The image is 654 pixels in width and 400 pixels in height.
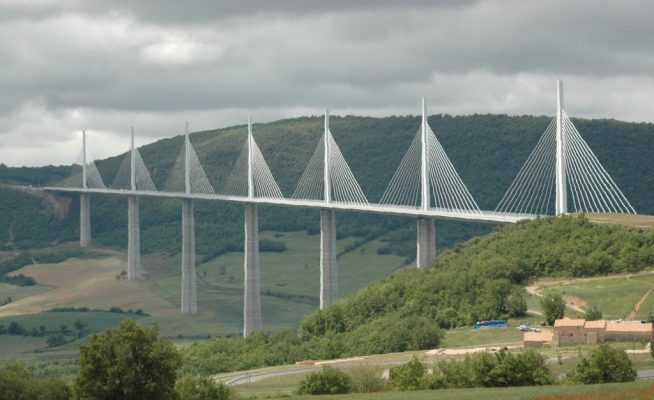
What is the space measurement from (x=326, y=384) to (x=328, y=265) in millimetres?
59508

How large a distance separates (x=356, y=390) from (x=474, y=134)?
403ft

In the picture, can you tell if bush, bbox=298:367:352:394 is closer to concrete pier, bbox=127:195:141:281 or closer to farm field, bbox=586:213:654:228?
farm field, bbox=586:213:654:228

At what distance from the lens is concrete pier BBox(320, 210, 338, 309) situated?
119438 millimetres

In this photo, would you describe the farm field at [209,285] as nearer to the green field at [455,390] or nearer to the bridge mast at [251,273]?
the bridge mast at [251,273]

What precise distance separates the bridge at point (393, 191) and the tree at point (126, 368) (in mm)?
37337

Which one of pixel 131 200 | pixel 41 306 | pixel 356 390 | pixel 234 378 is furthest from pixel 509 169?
pixel 356 390

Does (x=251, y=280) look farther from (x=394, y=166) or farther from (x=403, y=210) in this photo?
(x=394, y=166)

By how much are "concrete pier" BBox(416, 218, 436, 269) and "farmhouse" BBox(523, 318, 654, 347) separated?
34386mm

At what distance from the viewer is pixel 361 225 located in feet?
570

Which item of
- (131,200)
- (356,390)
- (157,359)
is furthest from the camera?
(131,200)

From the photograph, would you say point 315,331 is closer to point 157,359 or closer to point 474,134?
point 157,359

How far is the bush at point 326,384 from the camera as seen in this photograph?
6028 centimetres

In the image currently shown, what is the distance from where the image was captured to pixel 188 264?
14525 cm

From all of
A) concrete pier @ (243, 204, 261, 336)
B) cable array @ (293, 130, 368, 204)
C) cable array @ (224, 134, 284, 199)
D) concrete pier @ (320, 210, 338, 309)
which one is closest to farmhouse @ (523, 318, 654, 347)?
cable array @ (293, 130, 368, 204)
